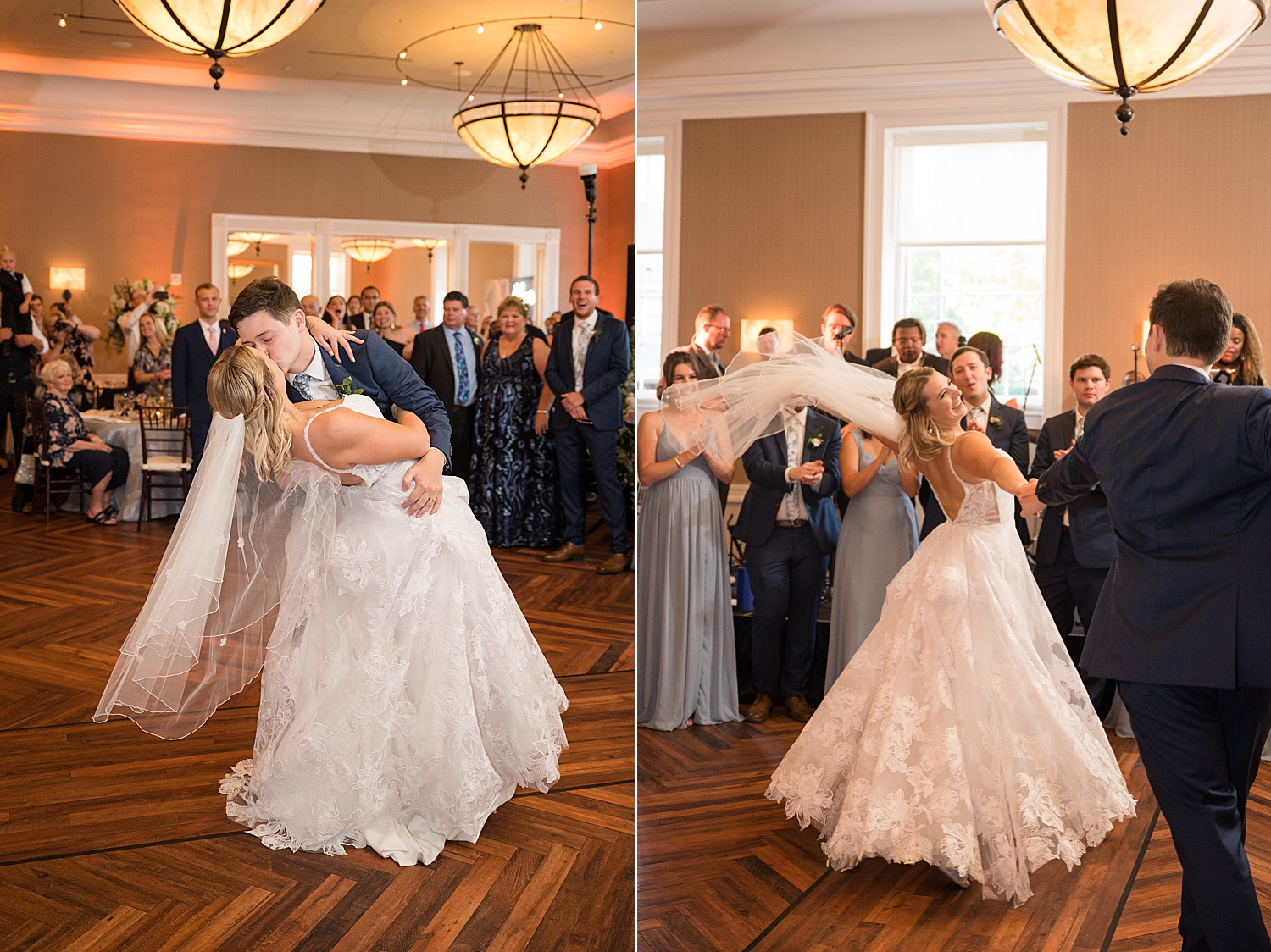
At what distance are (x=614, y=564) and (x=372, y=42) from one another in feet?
4.41

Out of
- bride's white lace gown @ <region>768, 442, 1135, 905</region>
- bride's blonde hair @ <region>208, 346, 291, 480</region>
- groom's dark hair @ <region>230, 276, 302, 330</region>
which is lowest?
bride's white lace gown @ <region>768, 442, 1135, 905</region>

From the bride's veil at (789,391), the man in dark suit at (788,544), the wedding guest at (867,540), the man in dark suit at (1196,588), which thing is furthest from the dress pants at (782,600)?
the man in dark suit at (1196,588)

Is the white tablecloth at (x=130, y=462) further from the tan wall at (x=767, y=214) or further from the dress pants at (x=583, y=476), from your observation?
the tan wall at (x=767, y=214)

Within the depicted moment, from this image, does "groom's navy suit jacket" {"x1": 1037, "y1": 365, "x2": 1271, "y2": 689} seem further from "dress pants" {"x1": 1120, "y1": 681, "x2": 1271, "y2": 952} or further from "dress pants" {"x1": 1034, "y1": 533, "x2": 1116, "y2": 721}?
"dress pants" {"x1": 1034, "y1": 533, "x2": 1116, "y2": 721}

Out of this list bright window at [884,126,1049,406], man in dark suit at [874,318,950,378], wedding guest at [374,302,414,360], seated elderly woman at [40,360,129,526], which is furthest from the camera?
bright window at [884,126,1049,406]

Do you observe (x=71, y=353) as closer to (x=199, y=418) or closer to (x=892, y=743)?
(x=199, y=418)

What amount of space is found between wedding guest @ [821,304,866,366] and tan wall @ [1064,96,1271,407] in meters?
1.53

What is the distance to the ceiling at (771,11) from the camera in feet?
7.95

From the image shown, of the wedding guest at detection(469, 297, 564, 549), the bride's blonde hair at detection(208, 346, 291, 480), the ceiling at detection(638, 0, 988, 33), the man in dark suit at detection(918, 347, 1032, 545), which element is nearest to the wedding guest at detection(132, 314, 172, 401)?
the bride's blonde hair at detection(208, 346, 291, 480)

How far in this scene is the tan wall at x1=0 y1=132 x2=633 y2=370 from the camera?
2.20 meters

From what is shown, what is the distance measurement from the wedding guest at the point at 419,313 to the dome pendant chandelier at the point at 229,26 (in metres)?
0.69

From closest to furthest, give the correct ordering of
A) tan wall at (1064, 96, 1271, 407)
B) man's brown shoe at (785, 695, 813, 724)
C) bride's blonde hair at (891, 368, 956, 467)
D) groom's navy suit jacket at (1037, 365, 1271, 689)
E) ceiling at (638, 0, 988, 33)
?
groom's navy suit jacket at (1037, 365, 1271, 689) → ceiling at (638, 0, 988, 33) → bride's blonde hair at (891, 368, 956, 467) → man's brown shoe at (785, 695, 813, 724) → tan wall at (1064, 96, 1271, 407)

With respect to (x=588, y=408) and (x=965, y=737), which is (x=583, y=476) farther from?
(x=965, y=737)

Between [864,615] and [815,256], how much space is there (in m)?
1.27
